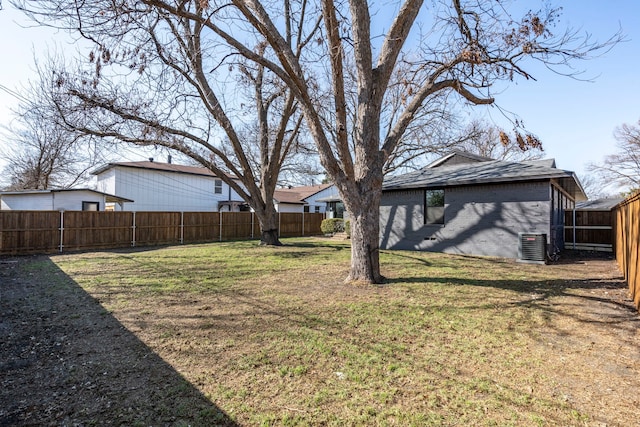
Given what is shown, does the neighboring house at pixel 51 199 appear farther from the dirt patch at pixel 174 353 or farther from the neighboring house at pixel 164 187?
the dirt patch at pixel 174 353

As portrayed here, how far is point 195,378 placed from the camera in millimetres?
2941

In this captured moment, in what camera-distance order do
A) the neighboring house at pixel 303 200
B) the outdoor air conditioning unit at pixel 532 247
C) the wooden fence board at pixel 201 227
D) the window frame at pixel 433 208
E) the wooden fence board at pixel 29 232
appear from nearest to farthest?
1. the outdoor air conditioning unit at pixel 532 247
2. the wooden fence board at pixel 29 232
3. the window frame at pixel 433 208
4. the wooden fence board at pixel 201 227
5. the neighboring house at pixel 303 200

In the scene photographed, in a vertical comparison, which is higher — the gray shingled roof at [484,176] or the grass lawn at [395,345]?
the gray shingled roof at [484,176]

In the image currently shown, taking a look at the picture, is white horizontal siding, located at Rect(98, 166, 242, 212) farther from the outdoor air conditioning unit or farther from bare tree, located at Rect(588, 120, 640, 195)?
bare tree, located at Rect(588, 120, 640, 195)

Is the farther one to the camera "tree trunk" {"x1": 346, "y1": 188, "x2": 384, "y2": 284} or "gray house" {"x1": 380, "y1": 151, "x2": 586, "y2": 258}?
"gray house" {"x1": 380, "y1": 151, "x2": 586, "y2": 258}

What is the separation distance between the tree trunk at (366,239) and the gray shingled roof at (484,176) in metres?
6.06

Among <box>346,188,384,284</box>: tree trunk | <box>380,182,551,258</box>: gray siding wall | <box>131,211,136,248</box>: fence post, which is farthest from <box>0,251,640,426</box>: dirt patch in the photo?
<box>131,211,136,248</box>: fence post

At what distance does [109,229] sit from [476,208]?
1535 centimetres

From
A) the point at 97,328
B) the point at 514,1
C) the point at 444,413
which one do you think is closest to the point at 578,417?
the point at 444,413

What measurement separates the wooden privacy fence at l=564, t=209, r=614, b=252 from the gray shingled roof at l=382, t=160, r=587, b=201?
160 cm

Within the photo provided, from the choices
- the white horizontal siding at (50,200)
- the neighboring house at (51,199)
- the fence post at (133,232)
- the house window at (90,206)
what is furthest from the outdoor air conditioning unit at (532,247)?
the house window at (90,206)

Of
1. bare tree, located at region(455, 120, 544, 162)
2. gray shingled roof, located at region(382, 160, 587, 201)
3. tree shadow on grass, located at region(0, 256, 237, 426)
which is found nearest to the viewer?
tree shadow on grass, located at region(0, 256, 237, 426)

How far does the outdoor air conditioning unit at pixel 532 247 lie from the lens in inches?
378

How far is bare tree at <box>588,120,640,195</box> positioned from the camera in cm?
2589
